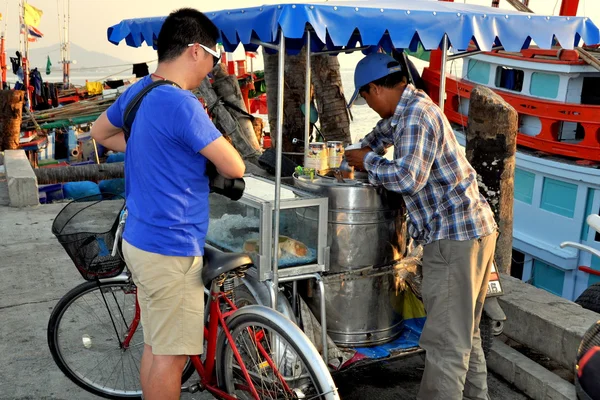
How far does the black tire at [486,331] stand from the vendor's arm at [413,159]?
4.05ft

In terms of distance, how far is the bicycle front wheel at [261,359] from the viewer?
3.16 metres

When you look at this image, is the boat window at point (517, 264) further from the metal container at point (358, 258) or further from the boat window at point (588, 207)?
the metal container at point (358, 258)

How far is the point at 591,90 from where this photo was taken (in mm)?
13172

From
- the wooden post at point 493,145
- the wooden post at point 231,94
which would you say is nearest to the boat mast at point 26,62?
the wooden post at point 231,94

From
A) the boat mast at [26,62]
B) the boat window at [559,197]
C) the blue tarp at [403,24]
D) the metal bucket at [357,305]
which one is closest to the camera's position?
the blue tarp at [403,24]

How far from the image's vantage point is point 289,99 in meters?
9.95

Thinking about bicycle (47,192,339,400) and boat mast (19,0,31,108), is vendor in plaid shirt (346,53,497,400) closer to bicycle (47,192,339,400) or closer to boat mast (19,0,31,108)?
bicycle (47,192,339,400)

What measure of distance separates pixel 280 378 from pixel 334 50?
2.52 metres

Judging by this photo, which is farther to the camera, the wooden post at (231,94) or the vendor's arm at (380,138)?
the wooden post at (231,94)

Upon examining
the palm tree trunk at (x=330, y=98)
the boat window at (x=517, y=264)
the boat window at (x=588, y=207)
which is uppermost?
the palm tree trunk at (x=330, y=98)

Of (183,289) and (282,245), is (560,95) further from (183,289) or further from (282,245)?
(183,289)

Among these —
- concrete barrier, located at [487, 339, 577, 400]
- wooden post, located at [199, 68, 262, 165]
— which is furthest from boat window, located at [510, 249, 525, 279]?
concrete barrier, located at [487, 339, 577, 400]

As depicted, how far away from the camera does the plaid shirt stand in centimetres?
336

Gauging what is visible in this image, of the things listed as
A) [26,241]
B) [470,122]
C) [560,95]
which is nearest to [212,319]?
[470,122]
